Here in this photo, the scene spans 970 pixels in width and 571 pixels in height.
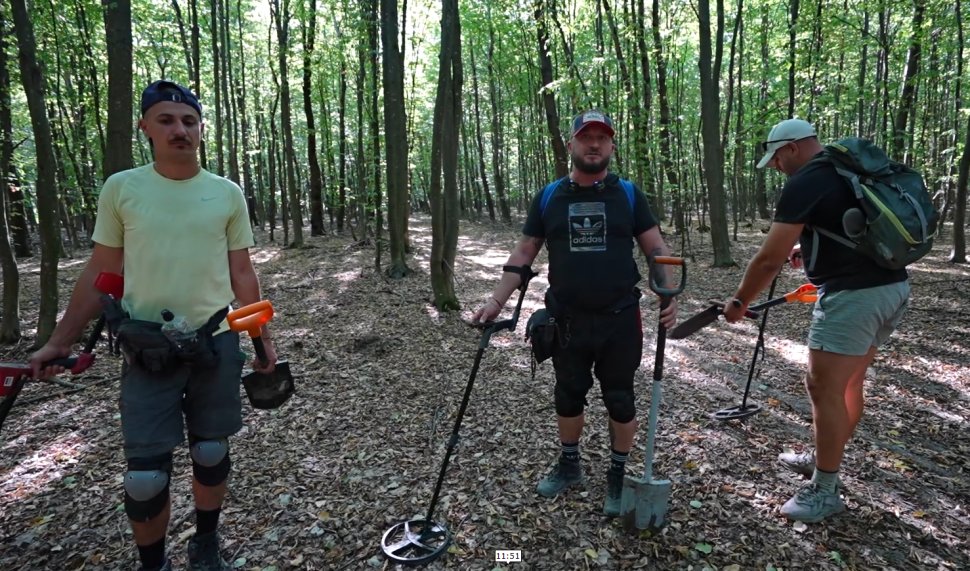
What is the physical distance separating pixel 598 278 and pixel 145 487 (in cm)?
252

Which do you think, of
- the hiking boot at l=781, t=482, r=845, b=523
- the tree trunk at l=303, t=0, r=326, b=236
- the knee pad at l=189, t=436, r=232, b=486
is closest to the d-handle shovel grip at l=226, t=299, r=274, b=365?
the knee pad at l=189, t=436, r=232, b=486

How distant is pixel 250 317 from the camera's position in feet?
7.54

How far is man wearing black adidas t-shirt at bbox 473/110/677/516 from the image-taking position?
2.87 meters

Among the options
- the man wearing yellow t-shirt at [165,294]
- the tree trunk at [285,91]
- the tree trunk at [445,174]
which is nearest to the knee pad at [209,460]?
the man wearing yellow t-shirt at [165,294]

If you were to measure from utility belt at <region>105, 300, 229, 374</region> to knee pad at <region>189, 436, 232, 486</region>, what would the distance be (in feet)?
1.38

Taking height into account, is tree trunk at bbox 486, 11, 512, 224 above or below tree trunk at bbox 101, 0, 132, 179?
above

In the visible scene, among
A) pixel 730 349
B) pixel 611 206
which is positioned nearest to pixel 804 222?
pixel 611 206

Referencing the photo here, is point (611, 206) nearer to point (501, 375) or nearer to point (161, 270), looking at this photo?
point (161, 270)

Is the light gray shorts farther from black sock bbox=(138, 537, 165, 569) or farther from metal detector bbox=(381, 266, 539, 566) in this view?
black sock bbox=(138, 537, 165, 569)

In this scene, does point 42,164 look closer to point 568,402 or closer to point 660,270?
point 568,402

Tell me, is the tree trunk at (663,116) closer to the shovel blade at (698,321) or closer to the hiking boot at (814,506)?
the shovel blade at (698,321)

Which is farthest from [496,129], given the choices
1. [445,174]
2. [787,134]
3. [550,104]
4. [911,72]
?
[787,134]

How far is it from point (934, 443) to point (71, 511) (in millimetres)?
6323

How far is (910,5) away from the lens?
11641 millimetres
